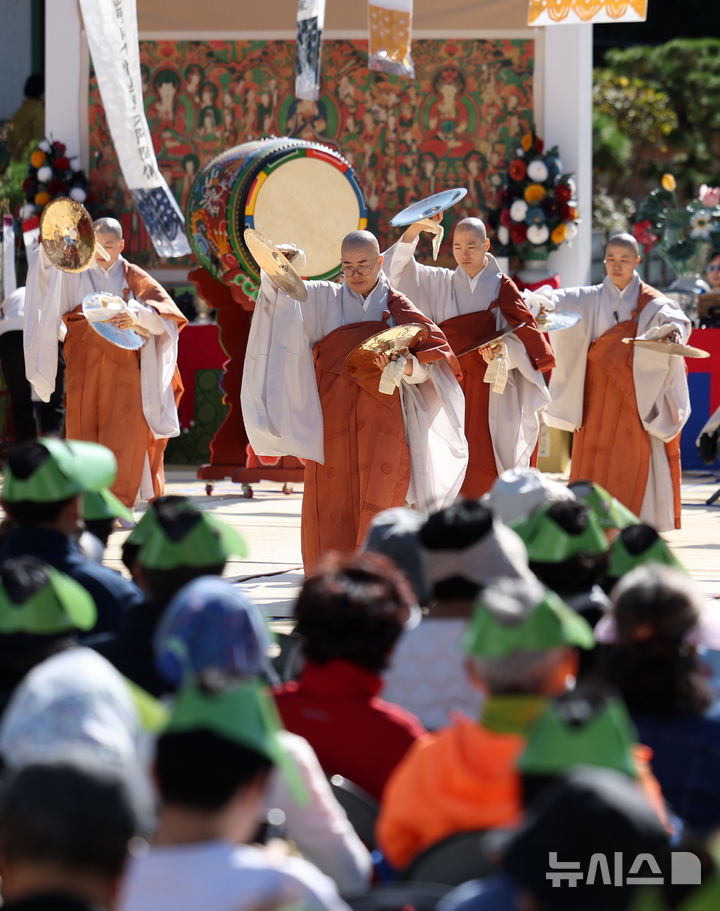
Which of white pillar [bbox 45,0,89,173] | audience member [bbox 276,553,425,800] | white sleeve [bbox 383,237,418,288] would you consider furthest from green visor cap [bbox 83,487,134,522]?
white pillar [bbox 45,0,89,173]

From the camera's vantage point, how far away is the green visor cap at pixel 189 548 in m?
3.23

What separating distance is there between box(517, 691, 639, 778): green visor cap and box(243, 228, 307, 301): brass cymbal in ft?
15.7

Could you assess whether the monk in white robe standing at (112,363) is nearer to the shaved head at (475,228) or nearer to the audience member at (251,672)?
the shaved head at (475,228)

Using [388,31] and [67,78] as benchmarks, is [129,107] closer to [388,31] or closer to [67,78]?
[388,31]

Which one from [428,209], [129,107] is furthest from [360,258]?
[129,107]

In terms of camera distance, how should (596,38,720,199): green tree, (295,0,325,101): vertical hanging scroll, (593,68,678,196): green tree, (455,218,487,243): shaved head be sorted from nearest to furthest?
1. (455,218,487,243): shaved head
2. (295,0,325,101): vertical hanging scroll
3. (593,68,678,196): green tree
4. (596,38,720,199): green tree

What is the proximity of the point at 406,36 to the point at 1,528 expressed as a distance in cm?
830

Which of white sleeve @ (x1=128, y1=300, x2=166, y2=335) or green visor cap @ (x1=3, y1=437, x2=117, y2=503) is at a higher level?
white sleeve @ (x1=128, y1=300, x2=166, y2=335)

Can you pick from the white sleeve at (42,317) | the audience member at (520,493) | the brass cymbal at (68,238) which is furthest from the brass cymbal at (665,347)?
the audience member at (520,493)

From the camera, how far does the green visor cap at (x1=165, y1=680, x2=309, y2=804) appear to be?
1.90 metres

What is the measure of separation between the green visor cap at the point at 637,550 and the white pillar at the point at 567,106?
392 inches

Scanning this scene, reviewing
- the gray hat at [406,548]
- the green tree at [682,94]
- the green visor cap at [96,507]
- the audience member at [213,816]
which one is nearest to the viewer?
the audience member at [213,816]

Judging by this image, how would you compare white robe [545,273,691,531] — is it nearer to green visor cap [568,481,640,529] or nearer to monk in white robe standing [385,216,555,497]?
monk in white robe standing [385,216,555,497]

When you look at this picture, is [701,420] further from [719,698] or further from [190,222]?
[719,698]
